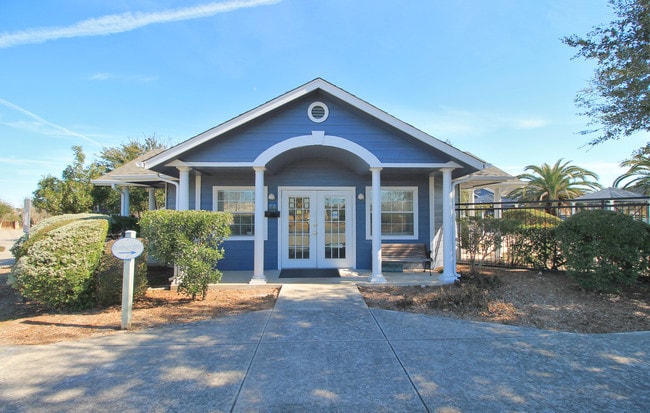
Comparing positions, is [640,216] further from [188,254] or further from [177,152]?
[177,152]

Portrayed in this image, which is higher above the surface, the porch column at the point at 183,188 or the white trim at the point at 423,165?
the white trim at the point at 423,165

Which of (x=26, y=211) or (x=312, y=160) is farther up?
(x=312, y=160)

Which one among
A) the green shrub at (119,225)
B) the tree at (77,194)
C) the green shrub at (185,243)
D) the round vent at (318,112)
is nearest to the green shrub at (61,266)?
the green shrub at (185,243)

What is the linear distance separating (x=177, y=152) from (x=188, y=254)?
254 centimetres

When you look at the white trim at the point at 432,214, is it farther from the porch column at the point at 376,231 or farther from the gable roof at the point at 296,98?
the porch column at the point at 376,231

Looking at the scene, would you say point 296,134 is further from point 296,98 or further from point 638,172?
point 638,172

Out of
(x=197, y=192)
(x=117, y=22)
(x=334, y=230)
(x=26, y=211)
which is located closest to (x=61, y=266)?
(x=26, y=211)

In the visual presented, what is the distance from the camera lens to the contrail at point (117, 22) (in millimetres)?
8508

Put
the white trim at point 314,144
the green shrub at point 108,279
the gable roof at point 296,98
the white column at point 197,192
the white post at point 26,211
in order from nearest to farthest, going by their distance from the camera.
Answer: the green shrub at point 108,279
the white post at point 26,211
the gable roof at point 296,98
the white trim at point 314,144
the white column at point 197,192

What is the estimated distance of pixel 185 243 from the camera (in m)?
5.99

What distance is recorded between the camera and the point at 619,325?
491 centimetres

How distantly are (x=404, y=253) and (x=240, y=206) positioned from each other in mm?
4819

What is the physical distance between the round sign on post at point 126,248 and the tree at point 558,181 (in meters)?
21.5

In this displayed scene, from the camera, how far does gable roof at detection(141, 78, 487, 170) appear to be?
7.21 m
